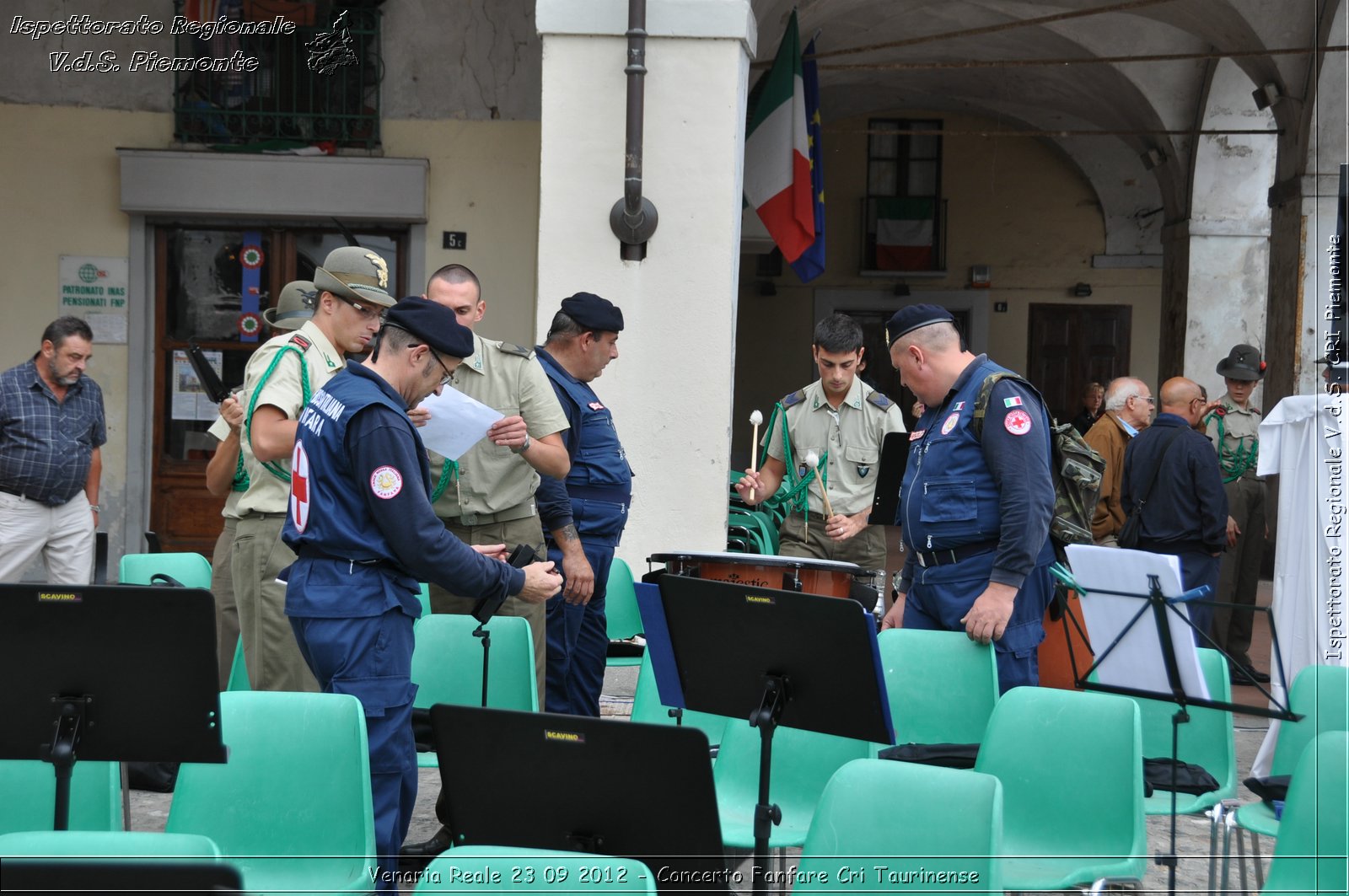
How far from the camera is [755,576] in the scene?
14.2 feet

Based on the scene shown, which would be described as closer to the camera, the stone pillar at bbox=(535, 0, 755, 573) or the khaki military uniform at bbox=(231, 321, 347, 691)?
the khaki military uniform at bbox=(231, 321, 347, 691)

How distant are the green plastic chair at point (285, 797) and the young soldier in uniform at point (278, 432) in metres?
0.97

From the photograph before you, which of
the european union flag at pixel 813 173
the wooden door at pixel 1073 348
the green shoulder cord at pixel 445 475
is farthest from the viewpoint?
the wooden door at pixel 1073 348

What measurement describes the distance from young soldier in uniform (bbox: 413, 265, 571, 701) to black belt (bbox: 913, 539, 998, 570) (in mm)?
1334

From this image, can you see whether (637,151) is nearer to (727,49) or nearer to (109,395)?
(727,49)

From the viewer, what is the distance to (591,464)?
5195 millimetres

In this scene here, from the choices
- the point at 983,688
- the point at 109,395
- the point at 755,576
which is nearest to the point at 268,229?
the point at 109,395

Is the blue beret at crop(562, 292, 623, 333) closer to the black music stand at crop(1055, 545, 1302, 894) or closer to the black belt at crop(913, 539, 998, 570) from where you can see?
the black belt at crop(913, 539, 998, 570)

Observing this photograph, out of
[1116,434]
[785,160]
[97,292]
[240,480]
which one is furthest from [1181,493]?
[97,292]

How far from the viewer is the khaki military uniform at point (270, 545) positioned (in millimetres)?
4195

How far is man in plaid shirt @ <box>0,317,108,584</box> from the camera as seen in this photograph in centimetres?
662

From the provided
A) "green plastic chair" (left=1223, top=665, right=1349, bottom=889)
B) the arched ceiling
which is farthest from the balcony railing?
"green plastic chair" (left=1223, top=665, right=1349, bottom=889)

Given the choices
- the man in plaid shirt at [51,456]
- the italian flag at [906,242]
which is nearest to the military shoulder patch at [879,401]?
the man in plaid shirt at [51,456]

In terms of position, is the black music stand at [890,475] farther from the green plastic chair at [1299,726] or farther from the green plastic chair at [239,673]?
the green plastic chair at [239,673]
